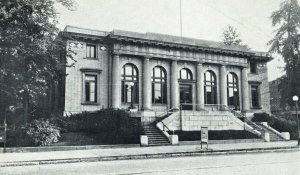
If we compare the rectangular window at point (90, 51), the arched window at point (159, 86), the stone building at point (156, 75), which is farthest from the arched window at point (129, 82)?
the rectangular window at point (90, 51)

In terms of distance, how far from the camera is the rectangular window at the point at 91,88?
97.1 ft

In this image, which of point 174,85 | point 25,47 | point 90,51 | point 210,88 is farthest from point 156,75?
point 25,47

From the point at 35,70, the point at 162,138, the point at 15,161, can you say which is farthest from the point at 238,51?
the point at 15,161

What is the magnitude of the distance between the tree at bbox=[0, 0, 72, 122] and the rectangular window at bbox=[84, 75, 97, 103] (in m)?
6.32

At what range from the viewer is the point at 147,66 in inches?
1233

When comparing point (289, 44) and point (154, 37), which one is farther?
point (289, 44)

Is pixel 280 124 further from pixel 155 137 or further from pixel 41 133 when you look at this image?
pixel 41 133

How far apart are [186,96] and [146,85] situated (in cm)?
526

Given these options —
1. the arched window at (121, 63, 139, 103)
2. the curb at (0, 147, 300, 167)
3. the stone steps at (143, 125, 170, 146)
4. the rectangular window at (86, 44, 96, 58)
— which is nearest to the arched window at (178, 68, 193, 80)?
the arched window at (121, 63, 139, 103)

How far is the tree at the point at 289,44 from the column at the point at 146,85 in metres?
18.0

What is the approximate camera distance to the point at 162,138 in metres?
24.5

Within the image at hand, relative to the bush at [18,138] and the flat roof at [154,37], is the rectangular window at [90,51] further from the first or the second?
the bush at [18,138]

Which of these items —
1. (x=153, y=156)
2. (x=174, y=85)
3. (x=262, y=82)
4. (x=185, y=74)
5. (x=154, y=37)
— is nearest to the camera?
(x=153, y=156)

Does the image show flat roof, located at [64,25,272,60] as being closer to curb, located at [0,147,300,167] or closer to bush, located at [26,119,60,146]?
bush, located at [26,119,60,146]
